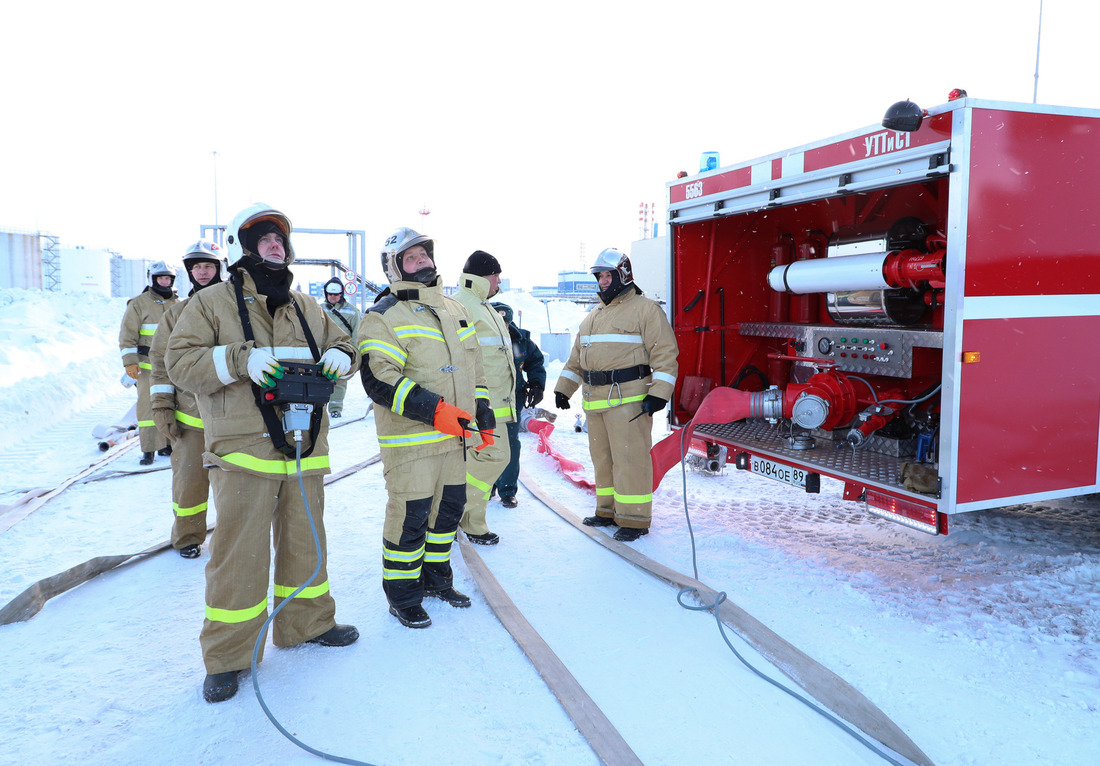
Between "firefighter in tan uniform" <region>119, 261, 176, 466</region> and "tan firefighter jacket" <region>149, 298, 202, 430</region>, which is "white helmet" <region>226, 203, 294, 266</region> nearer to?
"tan firefighter jacket" <region>149, 298, 202, 430</region>

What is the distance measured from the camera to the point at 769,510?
18.1ft

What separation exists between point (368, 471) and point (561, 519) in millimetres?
2336

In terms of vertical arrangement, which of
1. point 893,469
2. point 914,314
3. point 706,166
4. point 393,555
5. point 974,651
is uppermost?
point 706,166

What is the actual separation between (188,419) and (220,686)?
207 centimetres

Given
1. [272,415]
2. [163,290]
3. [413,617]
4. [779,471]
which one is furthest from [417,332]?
[163,290]

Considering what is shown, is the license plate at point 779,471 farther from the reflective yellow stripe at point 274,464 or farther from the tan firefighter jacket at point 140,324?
the tan firefighter jacket at point 140,324

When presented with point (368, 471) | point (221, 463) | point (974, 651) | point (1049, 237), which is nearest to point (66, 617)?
point (221, 463)

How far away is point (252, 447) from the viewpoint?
2.94 meters

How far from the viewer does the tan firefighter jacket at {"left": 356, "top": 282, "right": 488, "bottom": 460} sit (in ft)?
10.9

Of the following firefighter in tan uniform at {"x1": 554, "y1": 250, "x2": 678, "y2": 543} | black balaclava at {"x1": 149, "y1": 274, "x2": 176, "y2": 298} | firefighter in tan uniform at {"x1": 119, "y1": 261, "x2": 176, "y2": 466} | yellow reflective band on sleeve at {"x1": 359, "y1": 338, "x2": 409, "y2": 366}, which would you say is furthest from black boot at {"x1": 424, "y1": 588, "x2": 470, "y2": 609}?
black balaclava at {"x1": 149, "y1": 274, "x2": 176, "y2": 298}

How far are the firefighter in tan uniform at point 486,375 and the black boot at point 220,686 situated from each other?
2.06 metres

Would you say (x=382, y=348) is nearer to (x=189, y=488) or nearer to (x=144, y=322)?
(x=189, y=488)

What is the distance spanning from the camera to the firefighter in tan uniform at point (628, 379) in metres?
4.83

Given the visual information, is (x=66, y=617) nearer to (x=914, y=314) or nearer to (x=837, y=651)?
(x=837, y=651)
